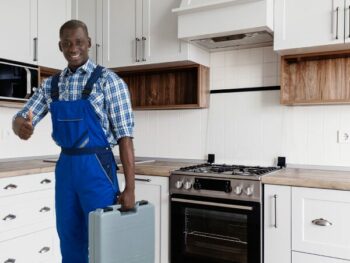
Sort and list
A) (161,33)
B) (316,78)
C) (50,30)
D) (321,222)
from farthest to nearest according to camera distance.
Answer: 1. (50,30)
2. (161,33)
3. (316,78)
4. (321,222)

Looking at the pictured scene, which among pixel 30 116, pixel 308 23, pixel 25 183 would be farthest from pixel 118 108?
pixel 308 23

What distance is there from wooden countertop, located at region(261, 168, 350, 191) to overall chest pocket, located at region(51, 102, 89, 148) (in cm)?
116

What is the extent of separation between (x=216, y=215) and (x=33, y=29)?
2.00 metres

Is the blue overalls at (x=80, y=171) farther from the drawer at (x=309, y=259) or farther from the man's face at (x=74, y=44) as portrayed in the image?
the drawer at (x=309, y=259)

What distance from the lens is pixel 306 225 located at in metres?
2.21

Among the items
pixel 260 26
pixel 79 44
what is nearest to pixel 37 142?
pixel 79 44

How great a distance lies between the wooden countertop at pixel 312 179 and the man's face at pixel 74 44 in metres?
1.28

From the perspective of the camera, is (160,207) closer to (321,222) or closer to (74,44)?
(321,222)

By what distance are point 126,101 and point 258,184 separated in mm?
1043

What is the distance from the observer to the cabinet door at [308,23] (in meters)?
2.29

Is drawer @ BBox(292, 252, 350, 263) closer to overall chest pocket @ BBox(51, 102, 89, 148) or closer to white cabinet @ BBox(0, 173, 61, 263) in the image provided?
overall chest pocket @ BBox(51, 102, 89, 148)

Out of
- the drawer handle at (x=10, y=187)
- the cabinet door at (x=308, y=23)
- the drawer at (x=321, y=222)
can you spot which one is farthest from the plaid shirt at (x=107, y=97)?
the cabinet door at (x=308, y=23)

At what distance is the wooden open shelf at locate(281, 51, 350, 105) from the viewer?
2586mm

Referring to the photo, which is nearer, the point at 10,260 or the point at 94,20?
the point at 10,260
